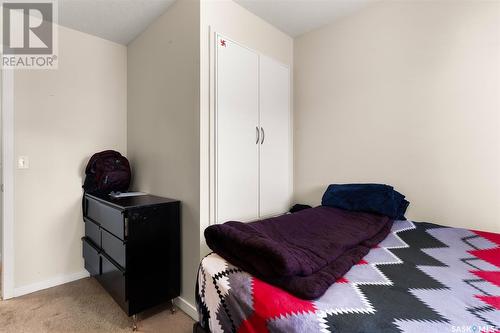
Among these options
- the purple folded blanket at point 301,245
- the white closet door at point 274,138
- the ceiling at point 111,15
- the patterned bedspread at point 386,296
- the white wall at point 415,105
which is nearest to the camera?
the patterned bedspread at point 386,296

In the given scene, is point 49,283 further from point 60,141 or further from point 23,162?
point 60,141

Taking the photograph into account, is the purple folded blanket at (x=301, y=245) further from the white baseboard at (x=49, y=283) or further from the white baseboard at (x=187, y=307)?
the white baseboard at (x=49, y=283)

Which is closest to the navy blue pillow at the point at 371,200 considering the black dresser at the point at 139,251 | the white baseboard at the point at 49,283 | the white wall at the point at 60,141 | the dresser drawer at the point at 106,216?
the black dresser at the point at 139,251

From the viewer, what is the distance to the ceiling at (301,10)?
6.17ft

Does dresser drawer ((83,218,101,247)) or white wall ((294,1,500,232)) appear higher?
white wall ((294,1,500,232))

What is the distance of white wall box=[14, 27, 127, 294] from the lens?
2.04 meters

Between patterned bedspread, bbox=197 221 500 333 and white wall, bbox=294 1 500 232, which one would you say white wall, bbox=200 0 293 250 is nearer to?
patterned bedspread, bbox=197 221 500 333

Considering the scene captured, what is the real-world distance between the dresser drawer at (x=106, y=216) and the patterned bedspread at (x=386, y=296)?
2.65 feet

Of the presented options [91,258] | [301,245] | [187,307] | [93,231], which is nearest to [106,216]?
[93,231]

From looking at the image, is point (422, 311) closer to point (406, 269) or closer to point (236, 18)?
point (406, 269)

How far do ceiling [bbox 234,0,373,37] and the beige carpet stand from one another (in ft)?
8.23

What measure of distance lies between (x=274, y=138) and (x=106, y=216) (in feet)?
5.12

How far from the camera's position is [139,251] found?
1.61m

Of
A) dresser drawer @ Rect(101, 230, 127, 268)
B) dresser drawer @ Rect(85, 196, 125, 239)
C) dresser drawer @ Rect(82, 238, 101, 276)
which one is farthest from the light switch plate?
dresser drawer @ Rect(101, 230, 127, 268)
